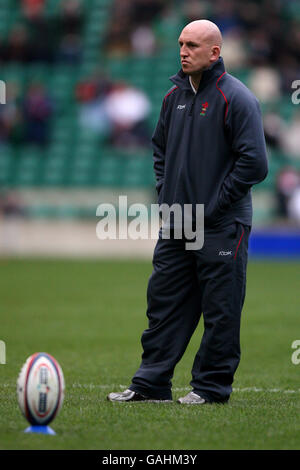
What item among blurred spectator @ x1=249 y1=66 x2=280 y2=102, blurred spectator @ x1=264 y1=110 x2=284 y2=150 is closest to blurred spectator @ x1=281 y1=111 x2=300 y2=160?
blurred spectator @ x1=264 y1=110 x2=284 y2=150

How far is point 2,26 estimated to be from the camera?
26.4m

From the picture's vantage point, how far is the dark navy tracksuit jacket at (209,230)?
20.2 ft

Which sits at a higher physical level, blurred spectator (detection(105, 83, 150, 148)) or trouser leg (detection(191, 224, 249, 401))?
blurred spectator (detection(105, 83, 150, 148))

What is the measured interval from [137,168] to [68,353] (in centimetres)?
1347

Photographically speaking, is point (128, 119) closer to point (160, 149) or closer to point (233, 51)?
point (233, 51)

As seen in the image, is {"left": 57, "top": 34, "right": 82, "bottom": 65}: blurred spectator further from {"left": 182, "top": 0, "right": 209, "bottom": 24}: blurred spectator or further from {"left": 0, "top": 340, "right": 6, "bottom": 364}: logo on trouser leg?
{"left": 0, "top": 340, "right": 6, "bottom": 364}: logo on trouser leg

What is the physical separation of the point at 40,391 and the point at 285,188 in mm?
15807

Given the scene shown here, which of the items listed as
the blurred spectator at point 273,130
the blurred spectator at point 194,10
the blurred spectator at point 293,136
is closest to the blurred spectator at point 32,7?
the blurred spectator at point 194,10

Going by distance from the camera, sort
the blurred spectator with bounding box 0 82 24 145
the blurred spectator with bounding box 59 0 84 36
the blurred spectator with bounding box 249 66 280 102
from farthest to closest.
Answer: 1. the blurred spectator with bounding box 59 0 84 36
2. the blurred spectator with bounding box 0 82 24 145
3. the blurred spectator with bounding box 249 66 280 102

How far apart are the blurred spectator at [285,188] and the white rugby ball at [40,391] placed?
51.3 feet

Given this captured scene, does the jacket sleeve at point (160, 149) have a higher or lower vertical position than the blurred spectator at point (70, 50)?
lower

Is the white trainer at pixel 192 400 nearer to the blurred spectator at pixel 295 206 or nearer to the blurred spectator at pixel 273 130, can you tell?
the blurred spectator at pixel 295 206

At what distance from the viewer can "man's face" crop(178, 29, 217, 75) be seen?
243 inches

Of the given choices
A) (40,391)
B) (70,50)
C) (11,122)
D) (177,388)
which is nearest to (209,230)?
(177,388)
